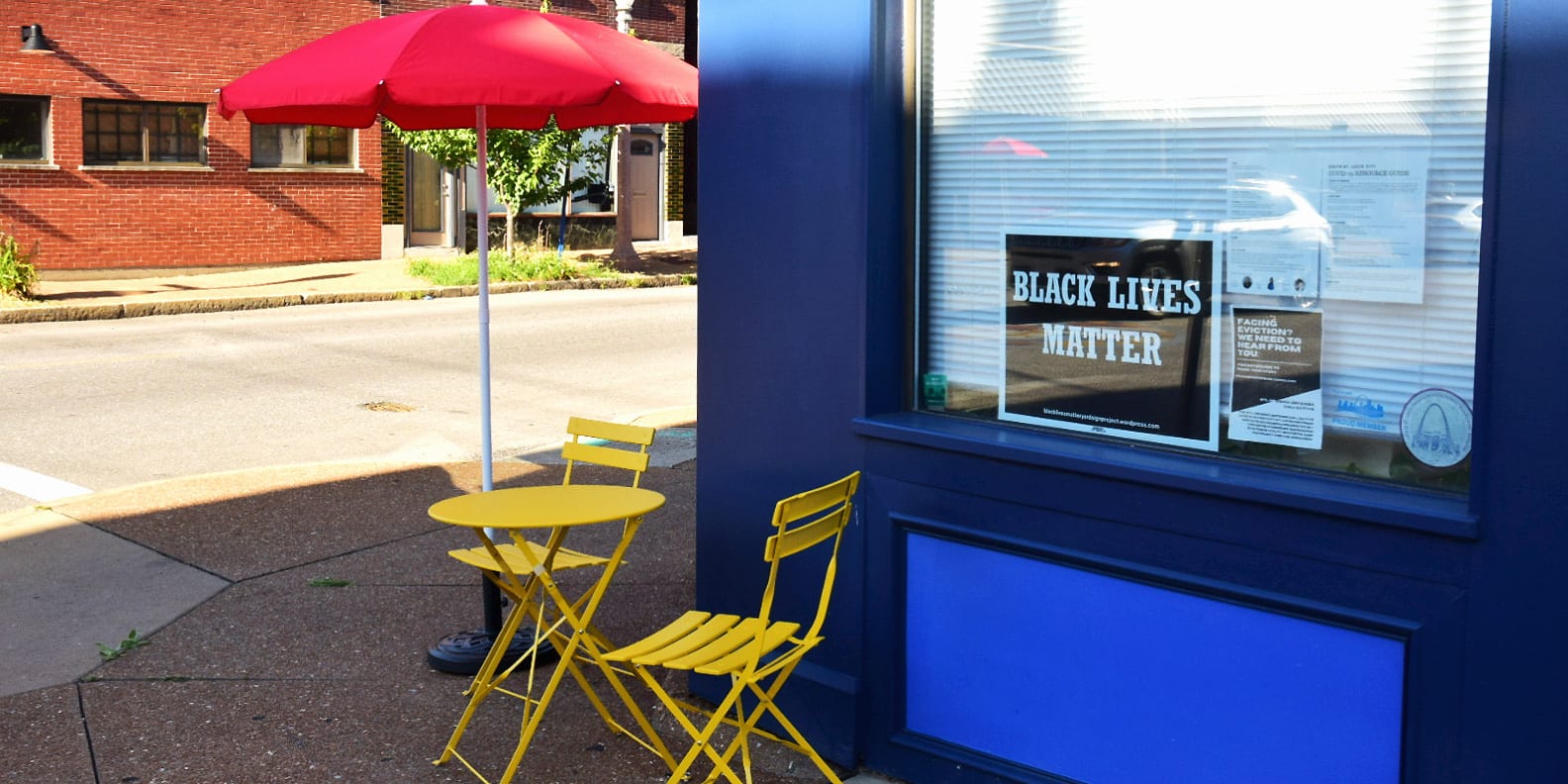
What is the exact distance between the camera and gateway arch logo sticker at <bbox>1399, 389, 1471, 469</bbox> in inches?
140

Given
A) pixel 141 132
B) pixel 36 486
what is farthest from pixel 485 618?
pixel 141 132

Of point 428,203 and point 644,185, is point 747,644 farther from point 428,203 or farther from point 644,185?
point 644,185

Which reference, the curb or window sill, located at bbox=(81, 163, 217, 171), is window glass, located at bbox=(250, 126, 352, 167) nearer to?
window sill, located at bbox=(81, 163, 217, 171)

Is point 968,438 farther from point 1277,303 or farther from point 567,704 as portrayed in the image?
point 567,704

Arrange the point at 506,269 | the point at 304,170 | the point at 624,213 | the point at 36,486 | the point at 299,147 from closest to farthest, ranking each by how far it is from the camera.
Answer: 1. the point at 36,486
2. the point at 506,269
3. the point at 304,170
4. the point at 299,147
5. the point at 624,213

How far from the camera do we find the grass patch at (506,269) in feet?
74.9

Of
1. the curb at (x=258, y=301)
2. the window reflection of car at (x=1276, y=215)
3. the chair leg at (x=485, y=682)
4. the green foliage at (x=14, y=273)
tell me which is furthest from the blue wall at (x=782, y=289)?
the green foliage at (x=14, y=273)

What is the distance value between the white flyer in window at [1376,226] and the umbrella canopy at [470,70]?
8.25 ft

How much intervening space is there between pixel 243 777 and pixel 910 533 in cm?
217

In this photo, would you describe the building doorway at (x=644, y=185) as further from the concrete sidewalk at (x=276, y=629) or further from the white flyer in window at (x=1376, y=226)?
the white flyer in window at (x=1376, y=226)

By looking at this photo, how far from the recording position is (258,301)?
2027 centimetres

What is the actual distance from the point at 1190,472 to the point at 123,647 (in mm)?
4212

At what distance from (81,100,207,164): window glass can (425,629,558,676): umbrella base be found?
1950 cm

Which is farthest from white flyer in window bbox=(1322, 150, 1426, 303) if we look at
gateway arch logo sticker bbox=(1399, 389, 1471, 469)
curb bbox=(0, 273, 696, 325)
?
curb bbox=(0, 273, 696, 325)
